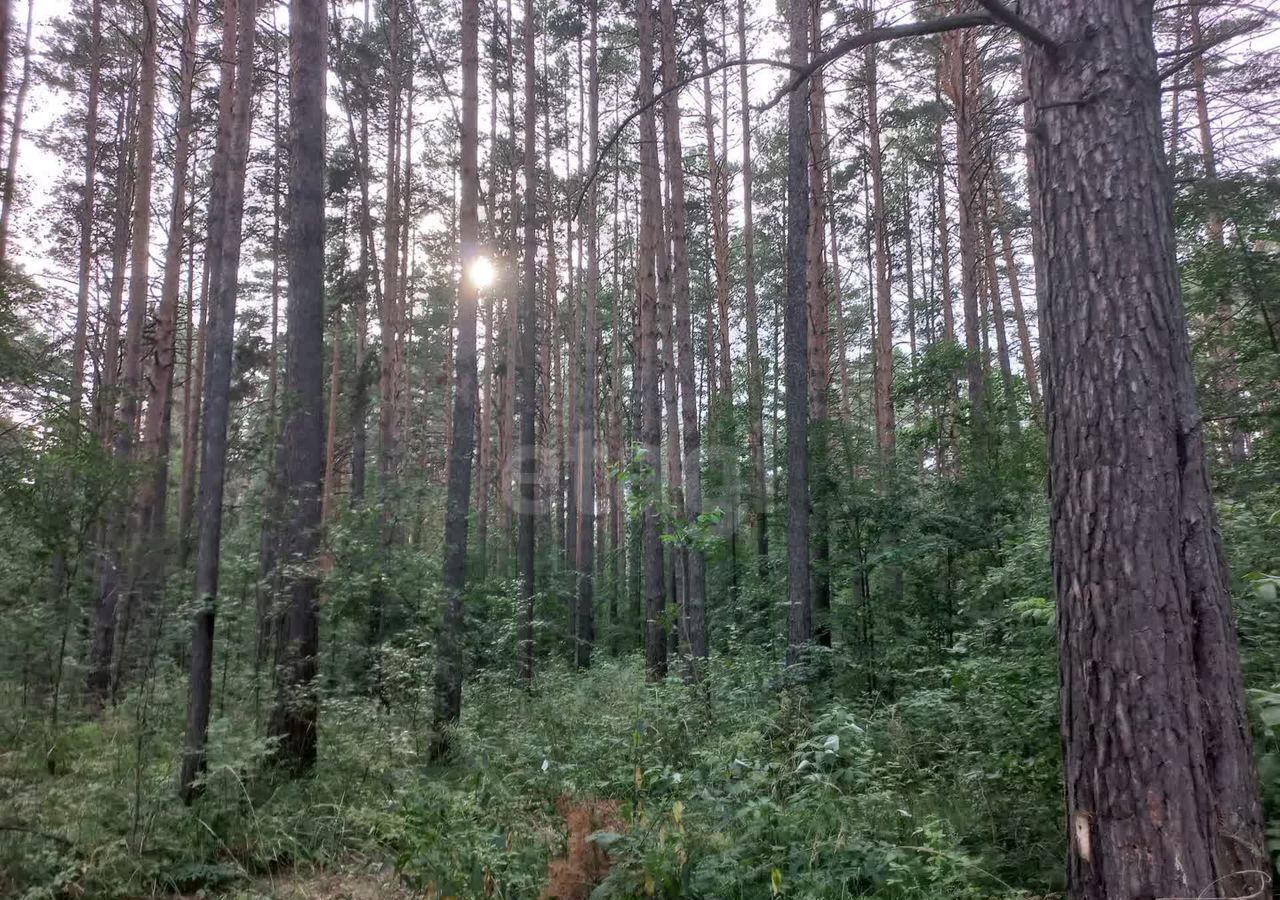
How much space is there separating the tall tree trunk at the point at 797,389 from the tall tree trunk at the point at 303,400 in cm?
578

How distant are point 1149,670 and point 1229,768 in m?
0.41

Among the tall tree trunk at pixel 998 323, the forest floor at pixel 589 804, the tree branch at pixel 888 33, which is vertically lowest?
the forest floor at pixel 589 804

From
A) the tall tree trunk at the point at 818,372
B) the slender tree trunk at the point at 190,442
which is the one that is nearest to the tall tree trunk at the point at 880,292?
the tall tree trunk at the point at 818,372

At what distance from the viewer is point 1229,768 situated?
251 centimetres

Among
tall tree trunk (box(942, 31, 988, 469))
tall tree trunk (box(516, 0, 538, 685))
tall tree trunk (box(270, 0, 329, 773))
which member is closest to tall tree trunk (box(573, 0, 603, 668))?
tall tree trunk (box(516, 0, 538, 685))

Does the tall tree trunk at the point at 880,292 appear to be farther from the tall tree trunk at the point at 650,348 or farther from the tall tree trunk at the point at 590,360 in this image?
the tall tree trunk at the point at 590,360

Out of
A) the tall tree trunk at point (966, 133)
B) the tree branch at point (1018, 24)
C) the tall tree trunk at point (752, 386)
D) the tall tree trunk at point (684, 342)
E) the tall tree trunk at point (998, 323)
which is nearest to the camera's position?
the tree branch at point (1018, 24)

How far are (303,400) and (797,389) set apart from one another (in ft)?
20.6

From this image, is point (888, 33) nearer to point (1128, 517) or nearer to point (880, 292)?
point (1128, 517)

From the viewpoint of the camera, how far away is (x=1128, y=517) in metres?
2.65

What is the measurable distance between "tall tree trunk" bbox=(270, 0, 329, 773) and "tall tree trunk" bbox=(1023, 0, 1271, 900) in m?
6.24

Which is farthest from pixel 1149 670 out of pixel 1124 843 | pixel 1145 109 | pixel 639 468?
pixel 639 468

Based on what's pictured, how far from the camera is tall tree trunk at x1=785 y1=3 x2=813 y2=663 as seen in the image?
31.6 ft

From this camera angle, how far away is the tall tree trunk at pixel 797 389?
9633 millimetres
